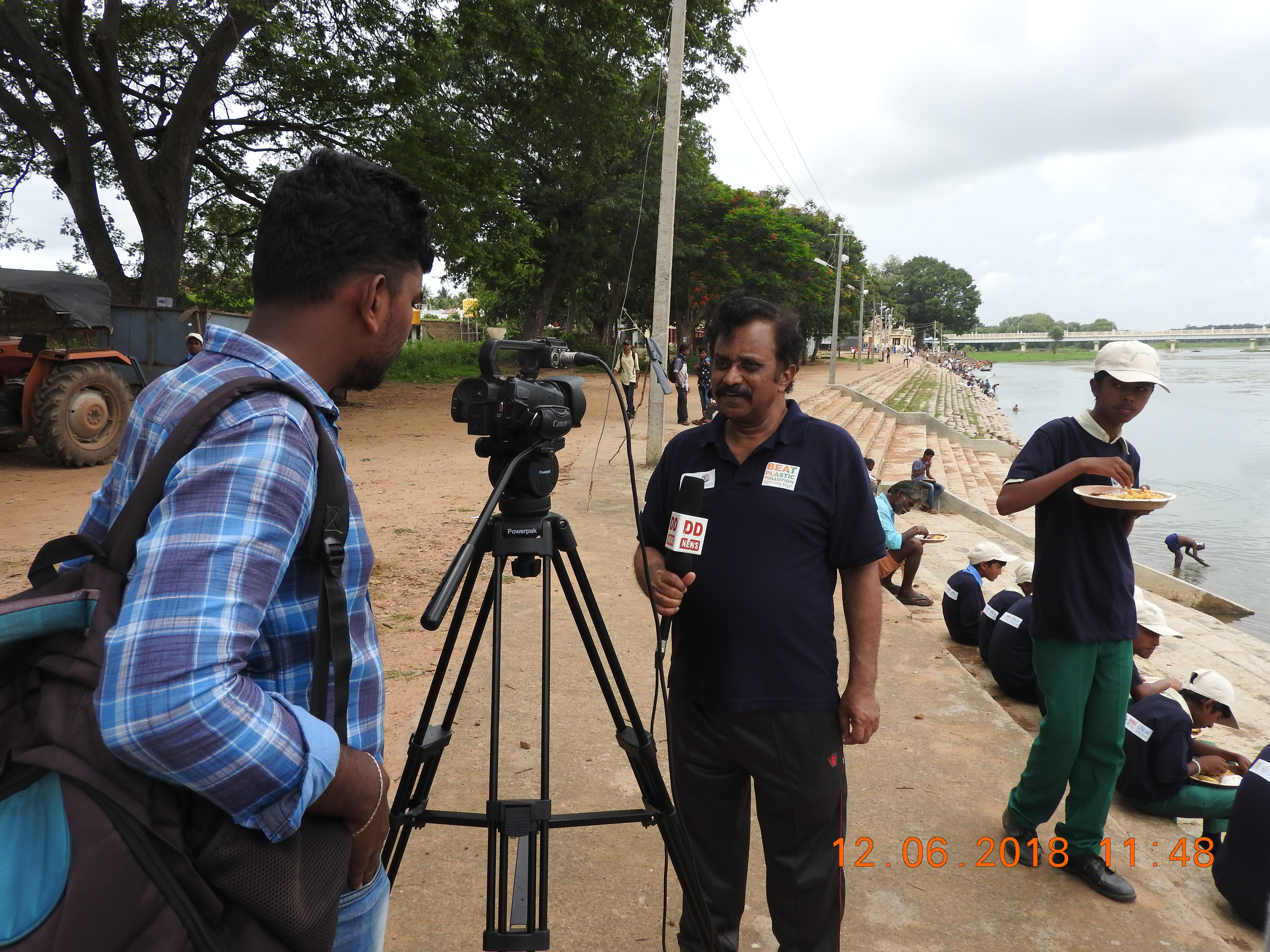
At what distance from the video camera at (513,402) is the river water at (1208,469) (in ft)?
8.35

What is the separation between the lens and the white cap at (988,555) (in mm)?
6551

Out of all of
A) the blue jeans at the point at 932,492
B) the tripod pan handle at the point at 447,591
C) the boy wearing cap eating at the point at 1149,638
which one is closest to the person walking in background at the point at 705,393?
the blue jeans at the point at 932,492

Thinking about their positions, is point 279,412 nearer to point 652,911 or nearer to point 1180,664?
point 652,911

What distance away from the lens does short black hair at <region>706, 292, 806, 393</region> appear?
2289 mm

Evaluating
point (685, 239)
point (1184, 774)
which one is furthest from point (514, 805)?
point (685, 239)

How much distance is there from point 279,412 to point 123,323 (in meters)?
13.1

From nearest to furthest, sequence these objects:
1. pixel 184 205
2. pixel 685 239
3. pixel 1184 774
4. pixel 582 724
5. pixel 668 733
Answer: pixel 668 733, pixel 1184 774, pixel 582 724, pixel 184 205, pixel 685 239

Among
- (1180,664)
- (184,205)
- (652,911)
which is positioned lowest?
(1180,664)

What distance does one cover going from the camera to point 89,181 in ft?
40.0

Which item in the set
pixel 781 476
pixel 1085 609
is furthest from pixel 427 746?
pixel 1085 609

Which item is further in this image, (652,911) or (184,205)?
(184,205)

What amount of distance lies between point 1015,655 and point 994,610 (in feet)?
1.28

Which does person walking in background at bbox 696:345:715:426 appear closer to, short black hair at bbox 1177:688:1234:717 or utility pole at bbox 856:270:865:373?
short black hair at bbox 1177:688:1234:717

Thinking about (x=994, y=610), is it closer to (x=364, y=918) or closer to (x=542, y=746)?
(x=542, y=746)
